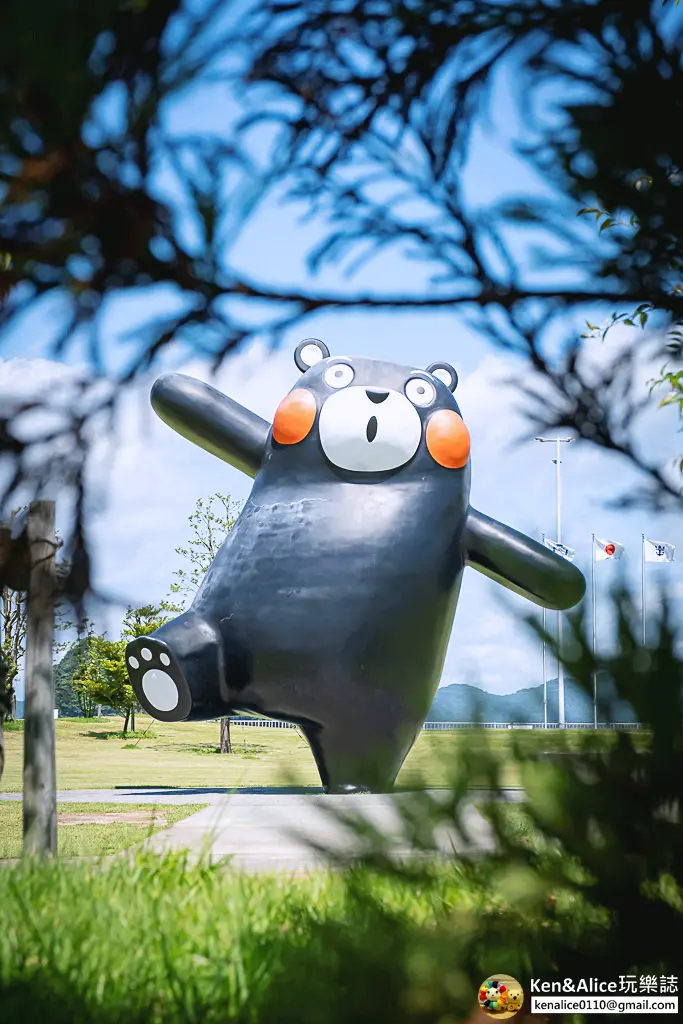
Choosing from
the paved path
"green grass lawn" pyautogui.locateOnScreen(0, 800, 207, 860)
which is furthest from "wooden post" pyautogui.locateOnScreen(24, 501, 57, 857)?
the paved path

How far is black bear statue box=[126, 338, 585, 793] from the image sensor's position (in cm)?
636

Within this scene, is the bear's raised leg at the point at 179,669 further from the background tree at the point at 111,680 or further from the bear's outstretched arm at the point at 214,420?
the background tree at the point at 111,680

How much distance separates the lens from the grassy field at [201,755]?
1.63 metres

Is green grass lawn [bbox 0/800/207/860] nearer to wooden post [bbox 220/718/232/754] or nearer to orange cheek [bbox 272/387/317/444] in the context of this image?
orange cheek [bbox 272/387/317/444]

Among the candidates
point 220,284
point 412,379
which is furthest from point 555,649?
point 412,379

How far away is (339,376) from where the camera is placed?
6852mm

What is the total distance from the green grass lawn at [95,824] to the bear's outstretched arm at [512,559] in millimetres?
2935

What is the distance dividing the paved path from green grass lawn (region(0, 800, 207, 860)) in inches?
10.6

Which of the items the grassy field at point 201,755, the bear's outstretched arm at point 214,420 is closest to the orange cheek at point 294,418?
the bear's outstretched arm at point 214,420

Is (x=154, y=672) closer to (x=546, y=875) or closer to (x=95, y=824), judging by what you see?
(x=95, y=824)

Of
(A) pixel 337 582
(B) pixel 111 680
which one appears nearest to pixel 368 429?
(A) pixel 337 582

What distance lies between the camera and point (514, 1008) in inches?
72.4

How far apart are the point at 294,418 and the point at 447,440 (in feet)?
3.54

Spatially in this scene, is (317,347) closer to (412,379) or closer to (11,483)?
(412,379)
